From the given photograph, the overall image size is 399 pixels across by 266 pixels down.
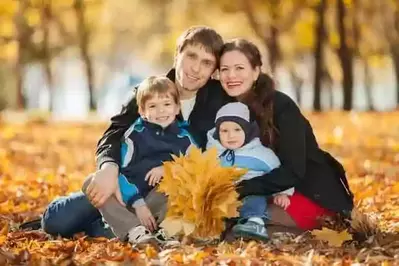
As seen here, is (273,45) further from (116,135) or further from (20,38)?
(116,135)

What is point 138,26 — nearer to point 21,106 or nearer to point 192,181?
point 21,106

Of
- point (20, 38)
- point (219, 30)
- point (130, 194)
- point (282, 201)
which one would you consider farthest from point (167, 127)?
point (20, 38)

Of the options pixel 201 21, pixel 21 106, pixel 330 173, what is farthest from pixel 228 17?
pixel 330 173

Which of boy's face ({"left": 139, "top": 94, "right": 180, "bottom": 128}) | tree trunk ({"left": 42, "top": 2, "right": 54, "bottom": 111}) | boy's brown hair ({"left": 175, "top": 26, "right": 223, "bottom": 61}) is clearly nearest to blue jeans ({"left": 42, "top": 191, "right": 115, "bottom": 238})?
boy's face ({"left": 139, "top": 94, "right": 180, "bottom": 128})

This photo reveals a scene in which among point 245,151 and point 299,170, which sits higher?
point 245,151

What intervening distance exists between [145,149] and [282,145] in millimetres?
877

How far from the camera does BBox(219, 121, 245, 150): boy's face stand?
5.28 m

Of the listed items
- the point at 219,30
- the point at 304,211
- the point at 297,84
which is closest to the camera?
the point at 304,211

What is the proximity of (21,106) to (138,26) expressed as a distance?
9.41 metres

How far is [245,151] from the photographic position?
→ 5328 millimetres

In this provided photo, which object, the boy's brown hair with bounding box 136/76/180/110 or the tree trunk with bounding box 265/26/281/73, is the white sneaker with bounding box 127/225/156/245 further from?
the tree trunk with bounding box 265/26/281/73

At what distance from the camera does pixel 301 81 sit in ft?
135

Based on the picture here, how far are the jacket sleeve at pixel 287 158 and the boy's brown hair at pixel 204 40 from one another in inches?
23.5

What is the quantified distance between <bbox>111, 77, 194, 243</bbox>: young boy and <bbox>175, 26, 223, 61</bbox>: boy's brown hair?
288 millimetres
